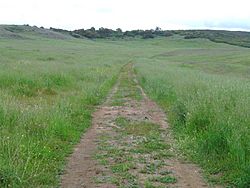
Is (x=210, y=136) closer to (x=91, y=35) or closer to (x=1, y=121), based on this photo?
(x=1, y=121)

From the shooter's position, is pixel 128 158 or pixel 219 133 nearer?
pixel 128 158

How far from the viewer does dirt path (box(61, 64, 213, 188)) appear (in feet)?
26.7

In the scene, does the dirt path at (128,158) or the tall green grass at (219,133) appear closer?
the dirt path at (128,158)

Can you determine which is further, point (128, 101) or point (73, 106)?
point (128, 101)

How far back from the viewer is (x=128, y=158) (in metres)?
9.66

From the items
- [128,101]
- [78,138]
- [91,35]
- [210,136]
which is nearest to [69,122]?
[78,138]

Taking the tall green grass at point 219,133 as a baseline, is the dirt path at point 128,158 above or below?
below

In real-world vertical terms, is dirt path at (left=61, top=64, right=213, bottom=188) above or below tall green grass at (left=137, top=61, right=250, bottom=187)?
below

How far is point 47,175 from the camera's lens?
8102 millimetres

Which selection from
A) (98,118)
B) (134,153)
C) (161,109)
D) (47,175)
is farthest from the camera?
(161,109)

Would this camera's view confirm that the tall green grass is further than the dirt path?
Yes

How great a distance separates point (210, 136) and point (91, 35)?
567ft

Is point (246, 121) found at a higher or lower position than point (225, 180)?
higher

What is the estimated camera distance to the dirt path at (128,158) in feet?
26.7
